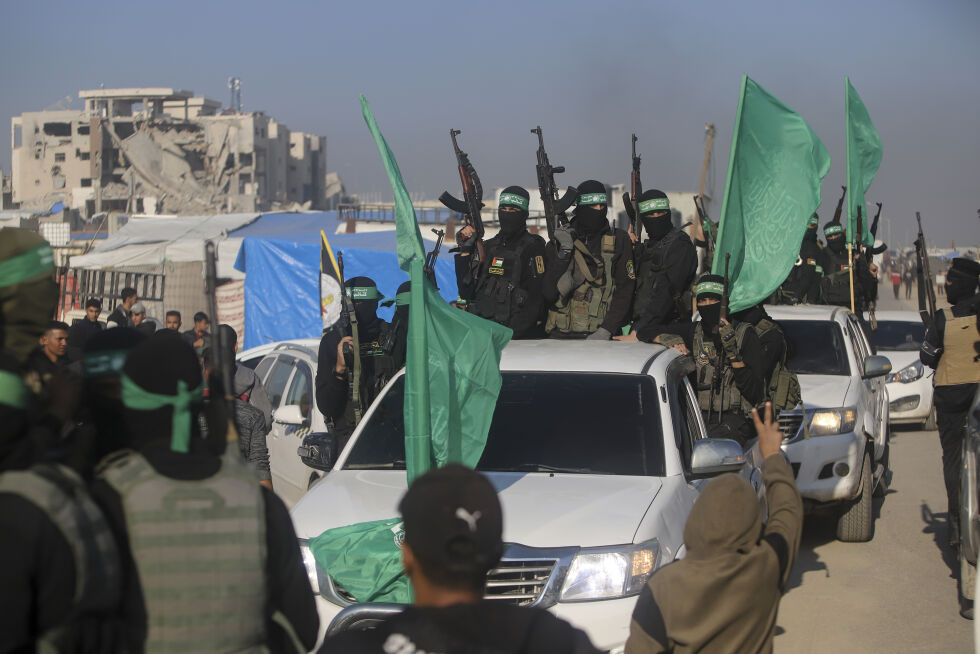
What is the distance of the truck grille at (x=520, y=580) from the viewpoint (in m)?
4.31

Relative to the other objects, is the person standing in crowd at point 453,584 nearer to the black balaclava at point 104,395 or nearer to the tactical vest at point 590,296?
the black balaclava at point 104,395

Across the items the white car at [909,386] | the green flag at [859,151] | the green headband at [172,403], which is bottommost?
the white car at [909,386]

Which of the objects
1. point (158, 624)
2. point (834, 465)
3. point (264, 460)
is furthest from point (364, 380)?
point (158, 624)

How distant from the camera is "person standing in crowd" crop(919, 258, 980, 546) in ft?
25.5

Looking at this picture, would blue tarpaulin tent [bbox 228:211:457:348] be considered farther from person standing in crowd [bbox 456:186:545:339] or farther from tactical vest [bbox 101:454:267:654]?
tactical vest [bbox 101:454:267:654]

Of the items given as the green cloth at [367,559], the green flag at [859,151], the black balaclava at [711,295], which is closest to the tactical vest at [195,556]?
the green cloth at [367,559]

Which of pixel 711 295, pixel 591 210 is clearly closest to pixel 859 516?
pixel 711 295

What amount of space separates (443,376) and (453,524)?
2942mm

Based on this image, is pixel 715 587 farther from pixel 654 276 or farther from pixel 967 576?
pixel 654 276

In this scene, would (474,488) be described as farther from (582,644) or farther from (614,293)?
(614,293)

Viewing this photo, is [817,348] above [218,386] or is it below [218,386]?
below

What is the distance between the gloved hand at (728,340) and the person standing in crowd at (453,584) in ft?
17.1

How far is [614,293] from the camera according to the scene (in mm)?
7766

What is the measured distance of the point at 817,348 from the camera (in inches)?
383
